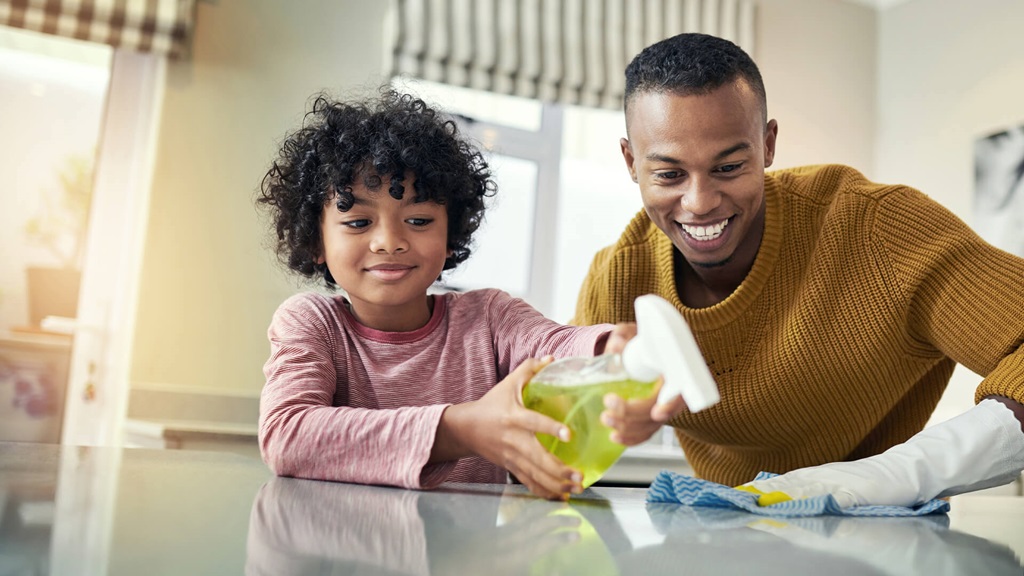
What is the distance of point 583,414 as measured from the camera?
2.09 ft

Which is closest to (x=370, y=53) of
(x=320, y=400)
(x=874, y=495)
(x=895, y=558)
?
(x=320, y=400)

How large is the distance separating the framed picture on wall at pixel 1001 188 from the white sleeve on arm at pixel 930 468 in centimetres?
297

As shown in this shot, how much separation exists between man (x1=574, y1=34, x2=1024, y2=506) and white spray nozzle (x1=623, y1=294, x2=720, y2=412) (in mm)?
742

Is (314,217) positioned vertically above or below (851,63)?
below

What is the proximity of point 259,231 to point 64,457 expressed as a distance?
2265 millimetres

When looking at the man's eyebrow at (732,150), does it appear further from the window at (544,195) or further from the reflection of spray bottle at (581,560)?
the window at (544,195)

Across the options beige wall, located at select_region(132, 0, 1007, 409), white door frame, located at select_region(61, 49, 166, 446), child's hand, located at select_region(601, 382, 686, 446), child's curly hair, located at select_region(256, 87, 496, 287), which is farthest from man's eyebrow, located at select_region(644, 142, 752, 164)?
white door frame, located at select_region(61, 49, 166, 446)

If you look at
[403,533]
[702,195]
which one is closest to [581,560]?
[403,533]

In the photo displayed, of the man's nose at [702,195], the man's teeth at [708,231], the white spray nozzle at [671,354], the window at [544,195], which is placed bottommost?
the white spray nozzle at [671,354]

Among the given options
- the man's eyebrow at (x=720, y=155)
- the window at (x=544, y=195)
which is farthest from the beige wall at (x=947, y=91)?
the man's eyebrow at (x=720, y=155)

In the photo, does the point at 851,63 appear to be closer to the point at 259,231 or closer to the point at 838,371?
the point at 259,231

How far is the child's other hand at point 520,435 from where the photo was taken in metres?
0.67

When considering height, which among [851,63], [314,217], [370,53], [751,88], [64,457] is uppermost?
[851,63]

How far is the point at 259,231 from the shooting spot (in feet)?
9.93
